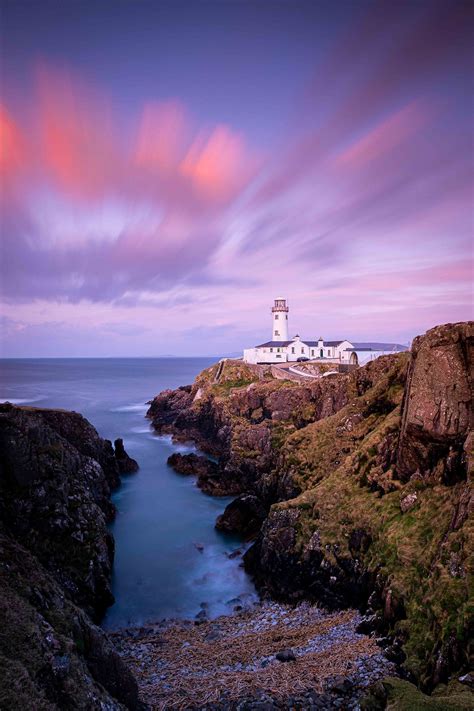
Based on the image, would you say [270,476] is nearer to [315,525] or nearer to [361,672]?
[315,525]

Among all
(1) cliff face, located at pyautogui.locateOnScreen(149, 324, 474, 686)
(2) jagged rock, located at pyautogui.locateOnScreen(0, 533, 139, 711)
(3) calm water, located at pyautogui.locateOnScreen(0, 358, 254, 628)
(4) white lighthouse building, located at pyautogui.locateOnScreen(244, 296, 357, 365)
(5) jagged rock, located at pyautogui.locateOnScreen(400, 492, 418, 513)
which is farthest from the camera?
(4) white lighthouse building, located at pyautogui.locateOnScreen(244, 296, 357, 365)

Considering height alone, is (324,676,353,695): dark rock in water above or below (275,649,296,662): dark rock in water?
above

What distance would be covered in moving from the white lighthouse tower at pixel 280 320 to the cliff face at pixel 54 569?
6579cm

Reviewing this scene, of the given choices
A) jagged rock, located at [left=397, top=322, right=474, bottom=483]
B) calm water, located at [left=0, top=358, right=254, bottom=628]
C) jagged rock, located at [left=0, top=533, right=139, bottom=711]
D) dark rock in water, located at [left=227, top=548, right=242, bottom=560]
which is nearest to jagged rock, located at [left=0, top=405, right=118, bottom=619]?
calm water, located at [left=0, top=358, right=254, bottom=628]

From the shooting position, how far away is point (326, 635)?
54.0ft

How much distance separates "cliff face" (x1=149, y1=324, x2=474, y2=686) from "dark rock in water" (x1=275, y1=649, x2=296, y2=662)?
11.2 ft

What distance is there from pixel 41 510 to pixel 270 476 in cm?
1864

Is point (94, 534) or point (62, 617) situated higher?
point (62, 617)

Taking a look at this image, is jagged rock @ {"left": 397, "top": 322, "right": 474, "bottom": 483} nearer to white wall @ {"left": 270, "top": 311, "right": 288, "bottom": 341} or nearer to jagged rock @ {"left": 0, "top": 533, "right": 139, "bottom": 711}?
jagged rock @ {"left": 0, "top": 533, "right": 139, "bottom": 711}

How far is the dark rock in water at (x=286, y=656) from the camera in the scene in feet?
48.8

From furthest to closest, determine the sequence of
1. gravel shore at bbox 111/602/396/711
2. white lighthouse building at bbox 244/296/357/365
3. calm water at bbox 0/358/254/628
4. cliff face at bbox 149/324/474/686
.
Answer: white lighthouse building at bbox 244/296/357/365 → calm water at bbox 0/358/254/628 → cliff face at bbox 149/324/474/686 → gravel shore at bbox 111/602/396/711

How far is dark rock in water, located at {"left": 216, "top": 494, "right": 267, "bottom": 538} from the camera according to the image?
31.1 meters

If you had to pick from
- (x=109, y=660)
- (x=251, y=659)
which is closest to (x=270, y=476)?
(x=251, y=659)

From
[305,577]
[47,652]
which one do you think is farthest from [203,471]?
[47,652]
